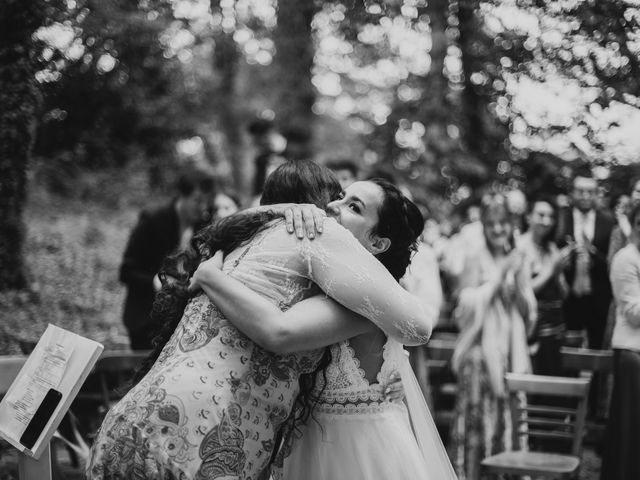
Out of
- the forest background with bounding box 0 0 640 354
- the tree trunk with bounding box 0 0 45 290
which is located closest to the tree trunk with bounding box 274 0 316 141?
the forest background with bounding box 0 0 640 354

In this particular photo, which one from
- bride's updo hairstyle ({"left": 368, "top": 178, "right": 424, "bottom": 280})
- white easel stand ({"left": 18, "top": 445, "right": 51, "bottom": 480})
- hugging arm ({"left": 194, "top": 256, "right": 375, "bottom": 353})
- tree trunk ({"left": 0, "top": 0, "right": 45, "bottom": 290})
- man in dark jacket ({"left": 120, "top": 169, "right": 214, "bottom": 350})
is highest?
tree trunk ({"left": 0, "top": 0, "right": 45, "bottom": 290})

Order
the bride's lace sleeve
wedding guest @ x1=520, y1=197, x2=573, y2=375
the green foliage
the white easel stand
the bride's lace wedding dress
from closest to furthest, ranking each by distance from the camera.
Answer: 1. the bride's lace sleeve
2. the bride's lace wedding dress
3. the white easel stand
4. wedding guest @ x1=520, y1=197, x2=573, y2=375
5. the green foliage

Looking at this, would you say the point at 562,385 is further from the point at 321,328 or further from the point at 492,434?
the point at 321,328

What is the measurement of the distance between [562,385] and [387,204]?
243 cm

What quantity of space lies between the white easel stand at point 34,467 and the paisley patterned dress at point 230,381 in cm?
71

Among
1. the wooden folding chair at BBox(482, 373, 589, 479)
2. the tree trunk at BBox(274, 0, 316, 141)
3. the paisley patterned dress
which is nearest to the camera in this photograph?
the paisley patterned dress

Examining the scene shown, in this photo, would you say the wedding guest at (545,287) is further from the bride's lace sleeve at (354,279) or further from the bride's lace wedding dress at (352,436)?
the bride's lace sleeve at (354,279)

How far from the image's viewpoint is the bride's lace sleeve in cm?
245

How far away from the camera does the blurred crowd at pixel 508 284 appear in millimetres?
4773

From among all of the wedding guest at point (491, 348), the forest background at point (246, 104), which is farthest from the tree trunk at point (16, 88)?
the wedding guest at point (491, 348)

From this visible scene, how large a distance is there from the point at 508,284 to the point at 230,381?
12.7 ft

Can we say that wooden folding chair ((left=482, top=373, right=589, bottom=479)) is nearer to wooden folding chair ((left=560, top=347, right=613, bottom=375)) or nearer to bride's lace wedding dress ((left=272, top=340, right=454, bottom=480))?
wooden folding chair ((left=560, top=347, right=613, bottom=375))

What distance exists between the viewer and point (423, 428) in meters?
3.07

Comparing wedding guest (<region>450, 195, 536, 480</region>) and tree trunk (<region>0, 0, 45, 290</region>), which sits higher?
tree trunk (<region>0, 0, 45, 290</region>)
